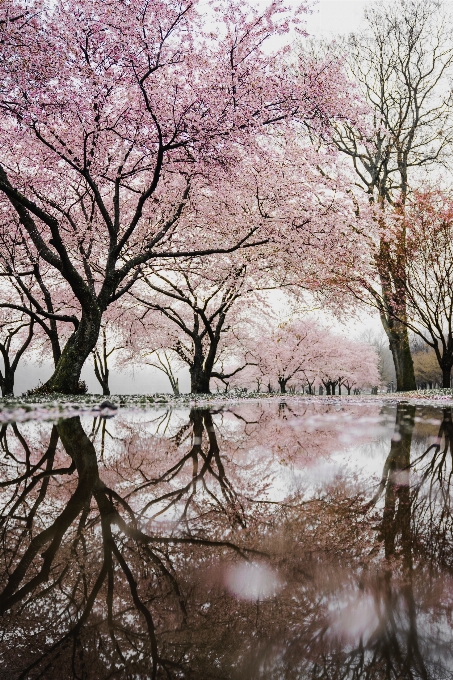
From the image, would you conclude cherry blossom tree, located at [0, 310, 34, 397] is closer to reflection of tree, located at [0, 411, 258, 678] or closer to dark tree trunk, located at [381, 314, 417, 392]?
dark tree trunk, located at [381, 314, 417, 392]

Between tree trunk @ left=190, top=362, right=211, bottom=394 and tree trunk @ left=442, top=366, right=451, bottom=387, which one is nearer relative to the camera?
tree trunk @ left=442, top=366, right=451, bottom=387

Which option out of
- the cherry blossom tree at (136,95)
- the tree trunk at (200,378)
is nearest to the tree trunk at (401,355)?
the tree trunk at (200,378)

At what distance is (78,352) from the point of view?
41.1 feet

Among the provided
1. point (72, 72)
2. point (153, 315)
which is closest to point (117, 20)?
point (72, 72)

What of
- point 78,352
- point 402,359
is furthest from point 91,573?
point 402,359

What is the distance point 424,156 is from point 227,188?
13.0 meters

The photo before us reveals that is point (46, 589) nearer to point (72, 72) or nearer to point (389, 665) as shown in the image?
point (389, 665)

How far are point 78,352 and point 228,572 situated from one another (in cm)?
1186

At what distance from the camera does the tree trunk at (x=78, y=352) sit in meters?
12.3

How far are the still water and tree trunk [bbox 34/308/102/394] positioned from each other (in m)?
9.75

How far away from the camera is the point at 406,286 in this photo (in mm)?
19719

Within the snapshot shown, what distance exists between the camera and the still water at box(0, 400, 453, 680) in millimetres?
A: 1018

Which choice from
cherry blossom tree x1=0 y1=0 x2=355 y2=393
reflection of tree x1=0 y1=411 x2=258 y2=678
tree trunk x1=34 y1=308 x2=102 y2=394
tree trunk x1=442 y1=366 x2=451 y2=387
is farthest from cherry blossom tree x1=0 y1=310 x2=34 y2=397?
reflection of tree x1=0 y1=411 x2=258 y2=678

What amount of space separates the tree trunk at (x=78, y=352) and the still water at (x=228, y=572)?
975 cm
